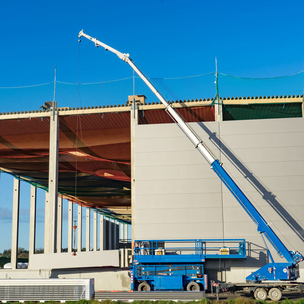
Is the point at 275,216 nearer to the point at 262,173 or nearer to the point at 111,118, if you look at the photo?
the point at 262,173

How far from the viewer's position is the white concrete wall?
102 ft

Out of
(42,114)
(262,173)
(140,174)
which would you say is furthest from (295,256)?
(42,114)

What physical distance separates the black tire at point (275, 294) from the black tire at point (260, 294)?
28 cm

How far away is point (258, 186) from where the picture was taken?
3181cm

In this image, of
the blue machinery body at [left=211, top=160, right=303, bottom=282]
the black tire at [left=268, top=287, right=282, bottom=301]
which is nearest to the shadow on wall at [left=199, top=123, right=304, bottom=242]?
the blue machinery body at [left=211, top=160, right=303, bottom=282]

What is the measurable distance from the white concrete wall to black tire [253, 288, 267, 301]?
179 inches

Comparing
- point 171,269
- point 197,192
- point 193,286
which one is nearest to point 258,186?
point 197,192

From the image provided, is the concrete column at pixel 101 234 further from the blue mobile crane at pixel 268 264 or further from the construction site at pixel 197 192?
the blue mobile crane at pixel 268 264

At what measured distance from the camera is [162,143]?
3341 centimetres

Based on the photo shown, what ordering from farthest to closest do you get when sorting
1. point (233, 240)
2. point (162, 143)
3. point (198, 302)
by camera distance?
point (162, 143), point (233, 240), point (198, 302)

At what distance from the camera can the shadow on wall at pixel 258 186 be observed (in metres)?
31.1

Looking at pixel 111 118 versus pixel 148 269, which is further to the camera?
pixel 111 118

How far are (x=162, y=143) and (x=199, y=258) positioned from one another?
29.4 ft

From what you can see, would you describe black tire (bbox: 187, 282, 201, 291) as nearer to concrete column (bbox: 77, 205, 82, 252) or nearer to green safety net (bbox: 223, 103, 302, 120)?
green safety net (bbox: 223, 103, 302, 120)
